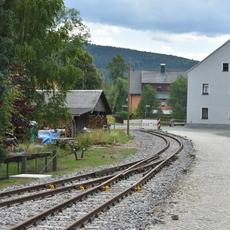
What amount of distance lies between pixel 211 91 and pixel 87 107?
123ft

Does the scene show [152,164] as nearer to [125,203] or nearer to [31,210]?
[125,203]

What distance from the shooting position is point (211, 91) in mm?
84062

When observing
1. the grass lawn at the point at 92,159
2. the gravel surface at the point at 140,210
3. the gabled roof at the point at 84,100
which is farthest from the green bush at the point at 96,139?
the gravel surface at the point at 140,210

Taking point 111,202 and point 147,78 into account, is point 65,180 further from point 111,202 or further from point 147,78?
point 147,78

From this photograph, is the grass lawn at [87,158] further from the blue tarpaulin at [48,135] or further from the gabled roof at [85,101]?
the gabled roof at [85,101]

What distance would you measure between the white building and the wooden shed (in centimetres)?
3084

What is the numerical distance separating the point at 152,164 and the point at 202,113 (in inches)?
2393

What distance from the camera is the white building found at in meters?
83.2

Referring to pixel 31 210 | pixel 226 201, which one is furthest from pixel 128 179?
pixel 31 210

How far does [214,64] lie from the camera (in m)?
84.2

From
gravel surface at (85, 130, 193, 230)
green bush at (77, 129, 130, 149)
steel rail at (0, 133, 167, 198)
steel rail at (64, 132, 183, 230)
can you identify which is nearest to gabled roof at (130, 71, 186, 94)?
green bush at (77, 129, 130, 149)

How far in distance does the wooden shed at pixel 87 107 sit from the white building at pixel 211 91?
101 ft

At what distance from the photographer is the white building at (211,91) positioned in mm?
83250

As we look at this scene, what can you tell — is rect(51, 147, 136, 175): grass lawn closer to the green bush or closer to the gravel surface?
the green bush
